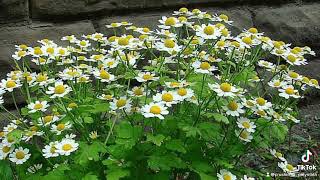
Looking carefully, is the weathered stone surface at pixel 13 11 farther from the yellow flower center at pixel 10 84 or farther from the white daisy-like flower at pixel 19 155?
the white daisy-like flower at pixel 19 155

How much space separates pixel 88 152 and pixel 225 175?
0.46 metres

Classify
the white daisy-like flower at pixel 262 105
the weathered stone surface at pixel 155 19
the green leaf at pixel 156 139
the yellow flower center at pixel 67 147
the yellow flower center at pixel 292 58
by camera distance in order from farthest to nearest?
the weathered stone surface at pixel 155 19, the yellow flower center at pixel 292 58, the white daisy-like flower at pixel 262 105, the yellow flower center at pixel 67 147, the green leaf at pixel 156 139

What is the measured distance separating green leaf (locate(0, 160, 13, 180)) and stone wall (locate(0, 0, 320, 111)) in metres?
0.66

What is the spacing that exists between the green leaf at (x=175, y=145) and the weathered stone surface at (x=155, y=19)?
3.95 feet

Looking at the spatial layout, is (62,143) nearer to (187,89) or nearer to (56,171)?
(56,171)

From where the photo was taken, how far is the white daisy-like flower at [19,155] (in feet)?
5.52

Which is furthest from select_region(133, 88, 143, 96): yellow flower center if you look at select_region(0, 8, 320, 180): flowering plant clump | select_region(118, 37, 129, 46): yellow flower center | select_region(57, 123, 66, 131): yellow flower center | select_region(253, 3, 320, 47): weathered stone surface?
select_region(253, 3, 320, 47): weathered stone surface

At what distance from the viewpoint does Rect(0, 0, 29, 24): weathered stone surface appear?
2.31 metres

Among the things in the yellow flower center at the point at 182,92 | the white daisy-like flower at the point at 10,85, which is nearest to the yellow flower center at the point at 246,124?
the yellow flower center at the point at 182,92

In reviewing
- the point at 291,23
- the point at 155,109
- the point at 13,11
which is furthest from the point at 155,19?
the point at 155,109

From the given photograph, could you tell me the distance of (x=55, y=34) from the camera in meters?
2.45

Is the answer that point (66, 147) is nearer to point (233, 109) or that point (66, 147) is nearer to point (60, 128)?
point (60, 128)

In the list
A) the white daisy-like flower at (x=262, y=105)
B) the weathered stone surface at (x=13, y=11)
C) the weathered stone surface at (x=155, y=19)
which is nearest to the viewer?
the white daisy-like flower at (x=262, y=105)

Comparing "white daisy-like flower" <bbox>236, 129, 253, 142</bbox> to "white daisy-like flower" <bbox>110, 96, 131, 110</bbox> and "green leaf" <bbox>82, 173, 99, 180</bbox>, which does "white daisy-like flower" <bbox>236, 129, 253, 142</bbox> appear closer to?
"white daisy-like flower" <bbox>110, 96, 131, 110</bbox>
